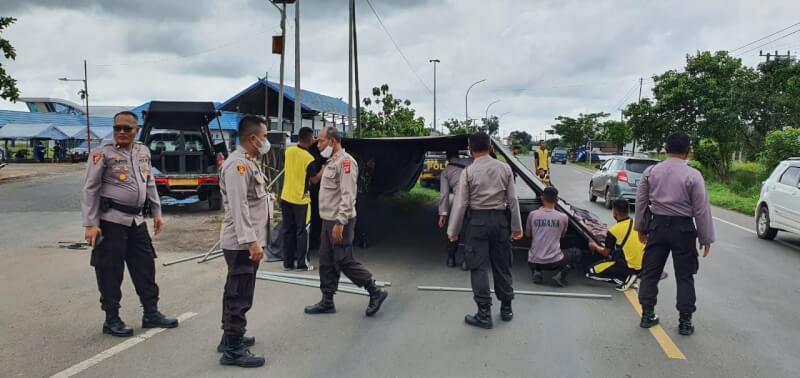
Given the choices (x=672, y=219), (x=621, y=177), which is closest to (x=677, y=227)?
(x=672, y=219)

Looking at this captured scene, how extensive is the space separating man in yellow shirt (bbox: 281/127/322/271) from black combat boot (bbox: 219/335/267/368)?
323cm

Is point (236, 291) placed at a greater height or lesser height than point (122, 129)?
lesser

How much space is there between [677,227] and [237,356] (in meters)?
3.92

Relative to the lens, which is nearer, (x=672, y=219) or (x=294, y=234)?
(x=672, y=219)

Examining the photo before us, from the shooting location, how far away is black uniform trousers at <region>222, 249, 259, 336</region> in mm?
4129

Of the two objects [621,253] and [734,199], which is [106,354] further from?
[734,199]

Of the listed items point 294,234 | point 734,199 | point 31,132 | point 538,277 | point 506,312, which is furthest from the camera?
point 31,132

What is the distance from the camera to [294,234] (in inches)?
293

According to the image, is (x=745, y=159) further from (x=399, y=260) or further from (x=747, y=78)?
(x=399, y=260)

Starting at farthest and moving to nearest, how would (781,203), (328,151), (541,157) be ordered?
(541,157) < (781,203) < (328,151)

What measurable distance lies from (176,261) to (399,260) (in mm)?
3229

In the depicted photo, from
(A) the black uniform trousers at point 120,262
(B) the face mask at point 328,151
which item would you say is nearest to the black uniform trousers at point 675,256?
(B) the face mask at point 328,151

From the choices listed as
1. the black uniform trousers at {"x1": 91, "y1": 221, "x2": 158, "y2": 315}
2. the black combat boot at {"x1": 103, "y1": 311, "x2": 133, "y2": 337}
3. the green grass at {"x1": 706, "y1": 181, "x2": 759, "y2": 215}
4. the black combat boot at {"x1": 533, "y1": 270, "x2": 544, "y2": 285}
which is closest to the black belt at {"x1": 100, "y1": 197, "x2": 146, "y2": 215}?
the black uniform trousers at {"x1": 91, "y1": 221, "x2": 158, "y2": 315}

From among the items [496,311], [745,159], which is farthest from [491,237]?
[745,159]
